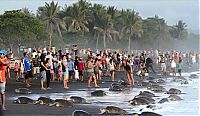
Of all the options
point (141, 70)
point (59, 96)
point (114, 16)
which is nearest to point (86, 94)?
point (59, 96)

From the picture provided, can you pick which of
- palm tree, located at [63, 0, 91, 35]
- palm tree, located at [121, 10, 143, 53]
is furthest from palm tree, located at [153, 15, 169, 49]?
palm tree, located at [63, 0, 91, 35]

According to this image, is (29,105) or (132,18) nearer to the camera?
(29,105)

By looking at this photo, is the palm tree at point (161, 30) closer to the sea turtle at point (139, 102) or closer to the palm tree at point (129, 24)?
the palm tree at point (129, 24)

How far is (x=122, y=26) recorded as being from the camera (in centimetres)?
7769

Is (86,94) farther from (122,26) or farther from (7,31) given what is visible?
(122,26)

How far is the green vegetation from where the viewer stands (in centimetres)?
5250

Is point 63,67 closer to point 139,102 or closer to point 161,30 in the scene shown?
point 139,102

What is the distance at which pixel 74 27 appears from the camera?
6456cm

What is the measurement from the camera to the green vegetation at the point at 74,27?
5250 centimetres

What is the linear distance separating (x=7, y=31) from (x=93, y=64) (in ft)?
114

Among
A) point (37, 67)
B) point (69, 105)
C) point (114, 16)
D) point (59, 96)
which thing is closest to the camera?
point (69, 105)

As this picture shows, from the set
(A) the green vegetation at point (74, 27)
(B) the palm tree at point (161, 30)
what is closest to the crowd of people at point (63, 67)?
(A) the green vegetation at point (74, 27)

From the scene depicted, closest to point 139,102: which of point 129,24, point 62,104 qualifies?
point 62,104

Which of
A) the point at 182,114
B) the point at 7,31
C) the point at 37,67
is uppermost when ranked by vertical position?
the point at 7,31
